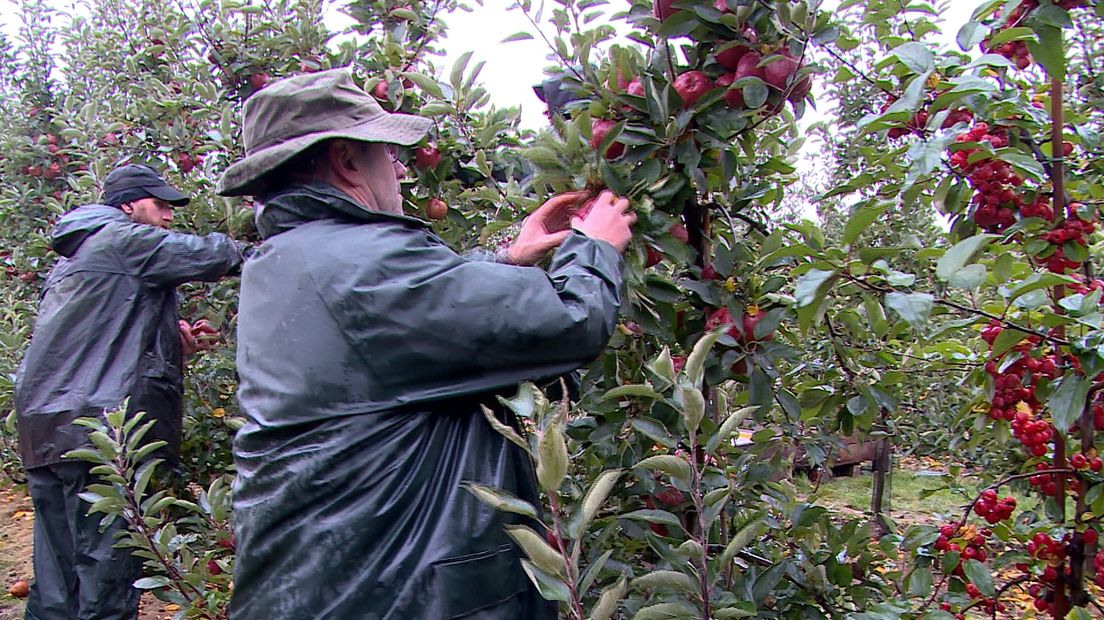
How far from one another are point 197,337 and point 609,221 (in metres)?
2.67

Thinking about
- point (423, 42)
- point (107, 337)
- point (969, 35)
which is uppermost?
point (423, 42)

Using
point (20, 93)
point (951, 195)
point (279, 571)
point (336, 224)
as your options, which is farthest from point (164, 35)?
point (20, 93)

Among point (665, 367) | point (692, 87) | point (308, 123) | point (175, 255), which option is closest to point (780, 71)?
point (692, 87)

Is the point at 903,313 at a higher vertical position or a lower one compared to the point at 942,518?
higher

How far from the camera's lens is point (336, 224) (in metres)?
1.46

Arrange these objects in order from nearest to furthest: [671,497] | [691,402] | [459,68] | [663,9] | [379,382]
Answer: [691,402] < [379,382] < [663,9] < [671,497] < [459,68]

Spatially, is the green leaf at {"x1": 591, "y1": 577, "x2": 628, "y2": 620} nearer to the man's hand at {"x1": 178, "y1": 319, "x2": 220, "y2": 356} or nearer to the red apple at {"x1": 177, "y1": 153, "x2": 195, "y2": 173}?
the man's hand at {"x1": 178, "y1": 319, "x2": 220, "y2": 356}

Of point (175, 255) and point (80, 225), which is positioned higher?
point (80, 225)

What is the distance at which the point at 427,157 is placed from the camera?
101 inches

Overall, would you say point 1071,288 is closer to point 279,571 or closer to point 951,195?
point 951,195

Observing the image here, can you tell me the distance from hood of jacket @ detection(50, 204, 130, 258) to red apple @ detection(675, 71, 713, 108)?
261 cm

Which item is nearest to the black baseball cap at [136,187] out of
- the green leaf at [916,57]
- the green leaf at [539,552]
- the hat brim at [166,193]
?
the hat brim at [166,193]

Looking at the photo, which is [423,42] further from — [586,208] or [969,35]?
[969,35]

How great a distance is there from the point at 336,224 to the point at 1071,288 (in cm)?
139
